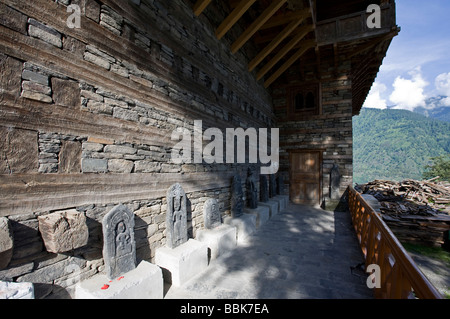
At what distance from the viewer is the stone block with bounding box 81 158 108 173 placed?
2.39 metres

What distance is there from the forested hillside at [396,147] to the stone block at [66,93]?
58.7 m

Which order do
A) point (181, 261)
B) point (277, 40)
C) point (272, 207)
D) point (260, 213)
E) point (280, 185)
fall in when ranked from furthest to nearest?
point (280, 185), point (272, 207), point (277, 40), point (260, 213), point (181, 261)

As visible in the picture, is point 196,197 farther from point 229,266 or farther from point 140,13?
point 140,13

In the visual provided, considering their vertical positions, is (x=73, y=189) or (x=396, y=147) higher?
(x=396, y=147)

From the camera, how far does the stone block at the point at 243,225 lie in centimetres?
485

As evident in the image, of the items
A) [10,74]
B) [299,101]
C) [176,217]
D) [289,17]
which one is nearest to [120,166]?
[176,217]

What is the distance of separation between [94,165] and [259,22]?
5.10 meters

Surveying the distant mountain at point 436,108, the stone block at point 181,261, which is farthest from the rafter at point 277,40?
the distant mountain at point 436,108

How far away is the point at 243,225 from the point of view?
4.94 meters

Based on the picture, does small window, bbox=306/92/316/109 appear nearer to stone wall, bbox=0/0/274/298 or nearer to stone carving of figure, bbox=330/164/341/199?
stone carving of figure, bbox=330/164/341/199

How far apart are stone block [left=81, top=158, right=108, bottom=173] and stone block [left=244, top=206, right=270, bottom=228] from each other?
4.13 metres

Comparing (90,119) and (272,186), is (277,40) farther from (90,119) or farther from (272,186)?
(90,119)

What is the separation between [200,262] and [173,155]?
5.93 feet

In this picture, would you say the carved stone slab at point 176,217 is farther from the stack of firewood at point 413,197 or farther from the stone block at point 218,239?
the stack of firewood at point 413,197
